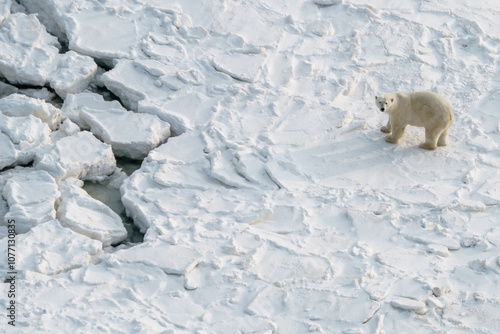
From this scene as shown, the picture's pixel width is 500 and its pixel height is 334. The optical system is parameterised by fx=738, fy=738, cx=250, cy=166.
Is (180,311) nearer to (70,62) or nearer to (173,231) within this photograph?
(173,231)

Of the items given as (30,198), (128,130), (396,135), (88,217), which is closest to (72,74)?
(128,130)

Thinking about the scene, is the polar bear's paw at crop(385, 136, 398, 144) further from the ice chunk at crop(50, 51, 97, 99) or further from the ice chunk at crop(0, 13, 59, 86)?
the ice chunk at crop(0, 13, 59, 86)

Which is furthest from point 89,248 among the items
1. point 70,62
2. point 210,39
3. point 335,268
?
point 210,39

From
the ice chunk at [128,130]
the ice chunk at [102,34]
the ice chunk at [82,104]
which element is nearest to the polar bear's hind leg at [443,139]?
the ice chunk at [128,130]

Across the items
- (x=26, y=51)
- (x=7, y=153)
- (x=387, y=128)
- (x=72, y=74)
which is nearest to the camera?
(x=7, y=153)

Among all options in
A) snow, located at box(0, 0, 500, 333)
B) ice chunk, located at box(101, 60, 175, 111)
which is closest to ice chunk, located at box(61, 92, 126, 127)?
snow, located at box(0, 0, 500, 333)

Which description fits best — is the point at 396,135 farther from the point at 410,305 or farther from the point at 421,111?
the point at 410,305

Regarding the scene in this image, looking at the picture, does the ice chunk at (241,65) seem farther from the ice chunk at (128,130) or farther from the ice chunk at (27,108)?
the ice chunk at (27,108)
